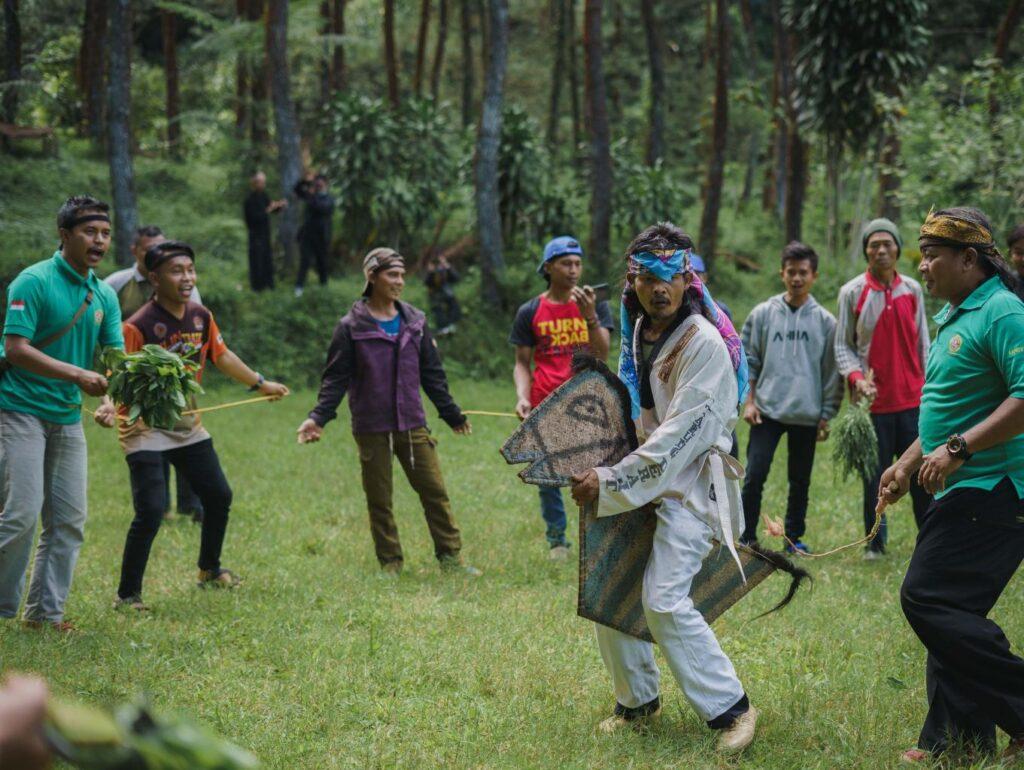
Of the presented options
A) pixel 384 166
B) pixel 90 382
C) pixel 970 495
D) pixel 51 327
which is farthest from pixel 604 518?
pixel 384 166

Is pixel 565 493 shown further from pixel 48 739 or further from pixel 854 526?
pixel 48 739

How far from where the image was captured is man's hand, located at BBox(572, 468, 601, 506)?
4.55 meters

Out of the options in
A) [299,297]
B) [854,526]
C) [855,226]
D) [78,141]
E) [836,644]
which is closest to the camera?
[836,644]

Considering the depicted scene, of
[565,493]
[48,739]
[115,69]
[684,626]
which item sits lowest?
[565,493]

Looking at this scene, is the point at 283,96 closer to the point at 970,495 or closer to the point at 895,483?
the point at 895,483

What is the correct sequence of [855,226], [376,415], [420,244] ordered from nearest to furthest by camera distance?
[376,415], [855,226], [420,244]

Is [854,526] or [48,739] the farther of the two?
[854,526]

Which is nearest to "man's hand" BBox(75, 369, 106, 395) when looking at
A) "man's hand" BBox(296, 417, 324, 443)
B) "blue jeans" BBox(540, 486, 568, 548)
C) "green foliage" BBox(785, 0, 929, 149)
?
"man's hand" BBox(296, 417, 324, 443)

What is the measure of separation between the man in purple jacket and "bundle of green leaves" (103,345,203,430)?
1.40 metres

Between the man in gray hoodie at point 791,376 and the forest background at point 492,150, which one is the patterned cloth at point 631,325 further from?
the forest background at point 492,150

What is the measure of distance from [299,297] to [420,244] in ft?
16.1

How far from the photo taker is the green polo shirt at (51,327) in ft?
19.9

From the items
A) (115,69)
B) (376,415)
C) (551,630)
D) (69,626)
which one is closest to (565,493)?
(376,415)

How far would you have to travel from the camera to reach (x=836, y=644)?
633 cm
